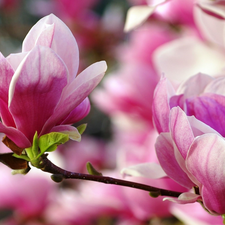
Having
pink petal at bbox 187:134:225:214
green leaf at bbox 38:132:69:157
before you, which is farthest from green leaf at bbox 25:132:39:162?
pink petal at bbox 187:134:225:214

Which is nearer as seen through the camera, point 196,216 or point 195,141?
point 195,141

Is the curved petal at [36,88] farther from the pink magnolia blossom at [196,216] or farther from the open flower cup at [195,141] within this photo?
the pink magnolia blossom at [196,216]

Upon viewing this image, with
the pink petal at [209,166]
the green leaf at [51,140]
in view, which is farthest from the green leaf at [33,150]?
the pink petal at [209,166]

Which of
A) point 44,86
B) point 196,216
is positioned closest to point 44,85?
point 44,86

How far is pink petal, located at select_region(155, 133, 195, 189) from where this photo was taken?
29 cm

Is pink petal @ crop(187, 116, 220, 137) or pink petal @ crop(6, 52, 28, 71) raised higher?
pink petal @ crop(6, 52, 28, 71)

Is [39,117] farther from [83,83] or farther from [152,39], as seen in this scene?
[152,39]

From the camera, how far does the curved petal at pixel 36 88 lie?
10.0 inches

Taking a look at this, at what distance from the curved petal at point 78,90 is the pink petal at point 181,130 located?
0.06 metres

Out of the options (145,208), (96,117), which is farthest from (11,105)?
(96,117)

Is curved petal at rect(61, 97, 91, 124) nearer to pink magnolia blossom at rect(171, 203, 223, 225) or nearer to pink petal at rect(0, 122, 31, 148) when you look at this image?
pink petal at rect(0, 122, 31, 148)

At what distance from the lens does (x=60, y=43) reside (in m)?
0.29

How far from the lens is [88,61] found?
1.37m

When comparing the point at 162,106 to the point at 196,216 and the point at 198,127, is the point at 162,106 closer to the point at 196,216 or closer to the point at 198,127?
the point at 198,127
